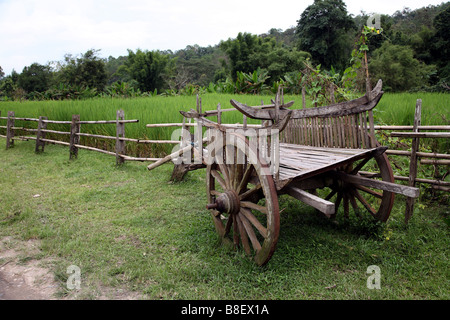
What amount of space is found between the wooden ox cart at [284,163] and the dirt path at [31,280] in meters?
0.95

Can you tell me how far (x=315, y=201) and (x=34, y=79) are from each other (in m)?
25.0

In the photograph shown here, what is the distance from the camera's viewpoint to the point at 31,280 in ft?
8.38

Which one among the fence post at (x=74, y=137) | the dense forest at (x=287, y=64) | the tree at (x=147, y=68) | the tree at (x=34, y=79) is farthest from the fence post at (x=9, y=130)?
the tree at (x=34, y=79)

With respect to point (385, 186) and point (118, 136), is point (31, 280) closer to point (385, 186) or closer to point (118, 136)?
point (385, 186)

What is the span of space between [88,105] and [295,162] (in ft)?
27.9

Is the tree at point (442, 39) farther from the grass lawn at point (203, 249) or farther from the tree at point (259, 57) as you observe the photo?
the grass lawn at point (203, 249)

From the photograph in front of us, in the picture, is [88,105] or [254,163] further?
[88,105]

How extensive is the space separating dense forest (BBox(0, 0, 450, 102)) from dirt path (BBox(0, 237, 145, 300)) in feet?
36.7

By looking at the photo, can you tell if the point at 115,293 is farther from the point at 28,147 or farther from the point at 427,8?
the point at 427,8

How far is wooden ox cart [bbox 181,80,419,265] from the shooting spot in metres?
2.21

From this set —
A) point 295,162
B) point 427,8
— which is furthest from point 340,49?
point 295,162

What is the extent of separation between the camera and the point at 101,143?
25.7 feet

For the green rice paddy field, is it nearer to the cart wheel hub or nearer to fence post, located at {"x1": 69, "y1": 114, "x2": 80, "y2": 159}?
fence post, located at {"x1": 69, "y1": 114, "x2": 80, "y2": 159}

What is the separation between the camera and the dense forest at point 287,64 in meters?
13.9
